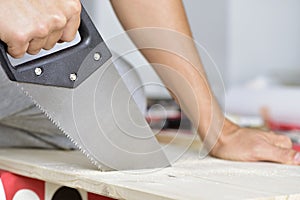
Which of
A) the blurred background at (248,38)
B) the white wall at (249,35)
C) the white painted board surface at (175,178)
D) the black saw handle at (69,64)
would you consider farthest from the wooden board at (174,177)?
the white wall at (249,35)

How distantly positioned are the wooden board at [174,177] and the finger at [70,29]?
176mm

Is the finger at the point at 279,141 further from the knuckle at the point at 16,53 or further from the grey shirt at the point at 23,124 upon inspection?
the knuckle at the point at 16,53

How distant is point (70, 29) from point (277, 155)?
1.37 feet

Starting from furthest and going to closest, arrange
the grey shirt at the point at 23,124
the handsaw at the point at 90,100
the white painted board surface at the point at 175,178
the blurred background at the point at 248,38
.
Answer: the blurred background at the point at 248,38, the grey shirt at the point at 23,124, the handsaw at the point at 90,100, the white painted board surface at the point at 175,178

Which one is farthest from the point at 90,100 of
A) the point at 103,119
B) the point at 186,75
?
the point at 186,75

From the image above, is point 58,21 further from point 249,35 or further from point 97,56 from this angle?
point 249,35

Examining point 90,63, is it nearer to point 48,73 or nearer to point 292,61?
point 48,73

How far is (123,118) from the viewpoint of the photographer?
925mm

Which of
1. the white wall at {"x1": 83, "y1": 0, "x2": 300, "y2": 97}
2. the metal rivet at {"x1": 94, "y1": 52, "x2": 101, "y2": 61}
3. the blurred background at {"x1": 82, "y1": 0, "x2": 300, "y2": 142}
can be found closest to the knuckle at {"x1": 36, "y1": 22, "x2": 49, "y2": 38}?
the metal rivet at {"x1": 94, "y1": 52, "x2": 101, "y2": 61}

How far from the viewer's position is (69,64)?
872 mm

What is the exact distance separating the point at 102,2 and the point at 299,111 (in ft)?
3.09

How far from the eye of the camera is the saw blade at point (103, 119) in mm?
876

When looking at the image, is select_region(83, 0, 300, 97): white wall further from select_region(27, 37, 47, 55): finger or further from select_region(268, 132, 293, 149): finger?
select_region(27, 37, 47, 55): finger

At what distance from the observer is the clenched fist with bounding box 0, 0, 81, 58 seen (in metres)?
0.79
